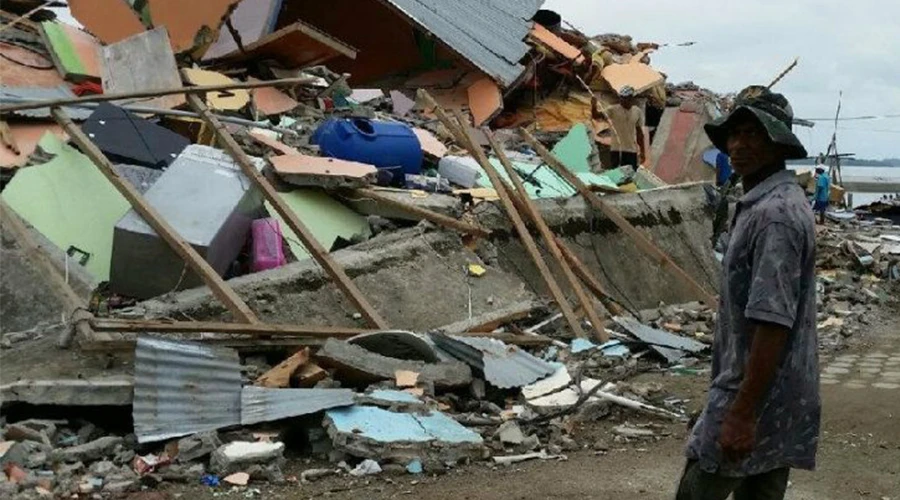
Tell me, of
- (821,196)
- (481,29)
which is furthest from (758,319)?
(821,196)

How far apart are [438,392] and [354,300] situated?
1.04m

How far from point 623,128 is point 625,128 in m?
0.03

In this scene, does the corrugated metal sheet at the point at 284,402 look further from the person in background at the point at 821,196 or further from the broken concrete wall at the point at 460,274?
the person in background at the point at 821,196

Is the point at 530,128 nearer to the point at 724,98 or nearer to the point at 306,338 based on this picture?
the point at 724,98

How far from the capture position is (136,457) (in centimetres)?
430

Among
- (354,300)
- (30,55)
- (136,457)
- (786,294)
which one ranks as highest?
(30,55)

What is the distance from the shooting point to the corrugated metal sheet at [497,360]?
18.2 ft

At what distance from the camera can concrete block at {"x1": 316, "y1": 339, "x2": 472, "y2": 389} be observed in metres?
5.15

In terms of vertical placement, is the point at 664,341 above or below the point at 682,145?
below

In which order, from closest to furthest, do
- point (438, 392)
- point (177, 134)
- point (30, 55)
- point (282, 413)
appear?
point (282, 413) → point (438, 392) → point (177, 134) → point (30, 55)

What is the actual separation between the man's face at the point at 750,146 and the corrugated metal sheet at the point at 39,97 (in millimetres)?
5779

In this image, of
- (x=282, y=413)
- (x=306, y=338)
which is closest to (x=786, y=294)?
(x=282, y=413)

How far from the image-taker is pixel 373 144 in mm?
8109

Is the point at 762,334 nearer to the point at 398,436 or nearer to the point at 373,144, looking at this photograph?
the point at 398,436
